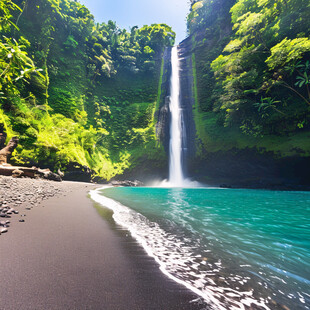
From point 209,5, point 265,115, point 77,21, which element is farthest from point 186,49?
point 265,115

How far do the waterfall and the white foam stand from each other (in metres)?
18.4

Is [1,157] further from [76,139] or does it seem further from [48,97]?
[48,97]

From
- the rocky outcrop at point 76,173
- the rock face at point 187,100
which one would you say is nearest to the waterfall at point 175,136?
the rock face at point 187,100

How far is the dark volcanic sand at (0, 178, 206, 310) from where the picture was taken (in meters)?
1.11

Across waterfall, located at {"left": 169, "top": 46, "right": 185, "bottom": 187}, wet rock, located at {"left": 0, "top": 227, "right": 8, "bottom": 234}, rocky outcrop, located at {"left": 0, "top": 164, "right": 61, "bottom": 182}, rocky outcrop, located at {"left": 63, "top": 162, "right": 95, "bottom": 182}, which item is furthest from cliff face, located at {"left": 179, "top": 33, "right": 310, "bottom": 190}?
wet rock, located at {"left": 0, "top": 227, "right": 8, "bottom": 234}

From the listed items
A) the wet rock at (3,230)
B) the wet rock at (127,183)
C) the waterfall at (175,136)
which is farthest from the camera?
the waterfall at (175,136)

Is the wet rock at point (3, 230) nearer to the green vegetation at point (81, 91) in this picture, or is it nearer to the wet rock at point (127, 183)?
the green vegetation at point (81, 91)

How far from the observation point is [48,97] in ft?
60.9

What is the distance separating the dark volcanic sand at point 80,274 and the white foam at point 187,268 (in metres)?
0.11

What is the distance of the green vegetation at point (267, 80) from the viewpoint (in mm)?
12273

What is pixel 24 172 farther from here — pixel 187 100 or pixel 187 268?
pixel 187 100

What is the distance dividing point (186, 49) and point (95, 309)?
38734 millimetres

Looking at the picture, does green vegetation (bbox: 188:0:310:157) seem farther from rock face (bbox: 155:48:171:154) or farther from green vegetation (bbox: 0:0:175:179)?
green vegetation (bbox: 0:0:175:179)

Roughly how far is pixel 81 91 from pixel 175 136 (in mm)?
15463
